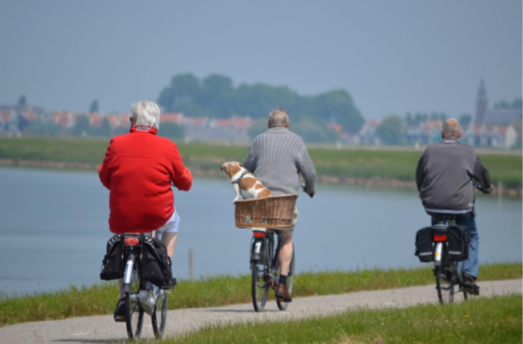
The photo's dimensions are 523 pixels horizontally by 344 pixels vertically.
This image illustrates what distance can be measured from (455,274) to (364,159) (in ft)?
272

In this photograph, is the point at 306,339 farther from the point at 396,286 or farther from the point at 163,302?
the point at 396,286

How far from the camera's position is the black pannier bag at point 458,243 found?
8211mm

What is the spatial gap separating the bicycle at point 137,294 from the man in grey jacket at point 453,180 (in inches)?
132

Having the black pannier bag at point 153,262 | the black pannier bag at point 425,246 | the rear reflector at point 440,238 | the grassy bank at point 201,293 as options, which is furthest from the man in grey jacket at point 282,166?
the black pannier bag at point 153,262

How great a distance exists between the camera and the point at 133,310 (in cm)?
582

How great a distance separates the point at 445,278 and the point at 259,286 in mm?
1927

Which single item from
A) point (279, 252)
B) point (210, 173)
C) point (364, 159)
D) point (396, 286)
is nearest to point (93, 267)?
point (396, 286)

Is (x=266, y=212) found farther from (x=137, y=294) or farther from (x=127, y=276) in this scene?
(x=127, y=276)

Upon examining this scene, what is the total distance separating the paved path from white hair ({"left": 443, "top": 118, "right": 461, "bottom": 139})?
183 centimetres

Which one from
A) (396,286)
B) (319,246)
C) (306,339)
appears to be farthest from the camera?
(319,246)

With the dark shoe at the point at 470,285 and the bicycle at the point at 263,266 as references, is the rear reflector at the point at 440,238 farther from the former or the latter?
the bicycle at the point at 263,266

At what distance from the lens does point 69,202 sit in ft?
142

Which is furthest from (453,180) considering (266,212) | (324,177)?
(324,177)

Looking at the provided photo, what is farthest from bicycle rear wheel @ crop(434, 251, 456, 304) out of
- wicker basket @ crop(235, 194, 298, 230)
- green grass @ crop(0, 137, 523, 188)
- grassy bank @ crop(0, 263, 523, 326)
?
green grass @ crop(0, 137, 523, 188)
